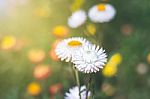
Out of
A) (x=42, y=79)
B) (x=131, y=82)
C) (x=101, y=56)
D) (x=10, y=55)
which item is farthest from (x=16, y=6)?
(x=101, y=56)

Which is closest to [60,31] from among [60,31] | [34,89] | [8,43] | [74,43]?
[60,31]

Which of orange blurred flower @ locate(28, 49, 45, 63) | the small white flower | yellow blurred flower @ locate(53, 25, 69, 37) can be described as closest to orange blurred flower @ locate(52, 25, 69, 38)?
yellow blurred flower @ locate(53, 25, 69, 37)

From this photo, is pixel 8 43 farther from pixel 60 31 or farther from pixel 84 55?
pixel 84 55

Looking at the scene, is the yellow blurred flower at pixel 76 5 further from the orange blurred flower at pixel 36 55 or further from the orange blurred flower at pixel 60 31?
the orange blurred flower at pixel 36 55

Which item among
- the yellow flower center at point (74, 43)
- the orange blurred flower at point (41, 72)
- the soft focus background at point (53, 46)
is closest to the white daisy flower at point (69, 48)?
the yellow flower center at point (74, 43)

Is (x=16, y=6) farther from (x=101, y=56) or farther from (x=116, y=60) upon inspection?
(x=101, y=56)

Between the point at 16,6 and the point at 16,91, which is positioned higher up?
the point at 16,6

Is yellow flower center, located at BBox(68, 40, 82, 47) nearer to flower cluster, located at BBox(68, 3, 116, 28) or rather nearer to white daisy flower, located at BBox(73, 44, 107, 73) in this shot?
white daisy flower, located at BBox(73, 44, 107, 73)

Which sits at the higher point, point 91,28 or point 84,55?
point 91,28
